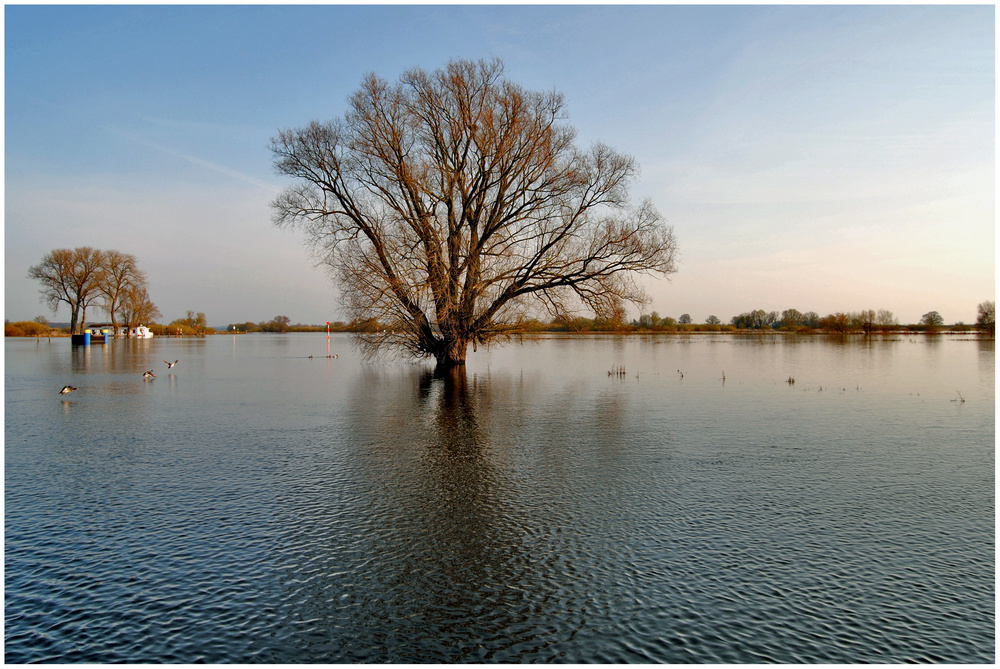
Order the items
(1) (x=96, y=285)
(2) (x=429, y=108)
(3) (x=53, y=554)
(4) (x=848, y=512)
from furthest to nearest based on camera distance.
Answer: (1) (x=96, y=285) < (2) (x=429, y=108) < (4) (x=848, y=512) < (3) (x=53, y=554)

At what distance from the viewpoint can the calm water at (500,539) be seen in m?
4.32

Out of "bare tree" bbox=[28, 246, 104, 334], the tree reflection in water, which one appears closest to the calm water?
the tree reflection in water

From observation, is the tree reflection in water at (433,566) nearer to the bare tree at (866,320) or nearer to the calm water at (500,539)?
the calm water at (500,539)

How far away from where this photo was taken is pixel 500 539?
6.21 metres

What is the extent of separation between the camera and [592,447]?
1080cm

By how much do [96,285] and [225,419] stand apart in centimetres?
7029

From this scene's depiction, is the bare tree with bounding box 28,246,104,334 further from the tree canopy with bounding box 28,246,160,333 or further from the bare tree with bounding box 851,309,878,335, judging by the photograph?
the bare tree with bounding box 851,309,878,335

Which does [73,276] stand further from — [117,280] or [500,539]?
[500,539]

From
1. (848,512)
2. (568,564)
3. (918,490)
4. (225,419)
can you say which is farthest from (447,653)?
(225,419)

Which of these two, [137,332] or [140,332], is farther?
[137,332]

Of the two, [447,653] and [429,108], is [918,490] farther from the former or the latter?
→ [429,108]

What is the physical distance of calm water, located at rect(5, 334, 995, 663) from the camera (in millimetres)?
4320

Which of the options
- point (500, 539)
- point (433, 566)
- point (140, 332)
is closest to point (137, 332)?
point (140, 332)

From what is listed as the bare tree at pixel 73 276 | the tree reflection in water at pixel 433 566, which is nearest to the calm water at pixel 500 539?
the tree reflection in water at pixel 433 566
